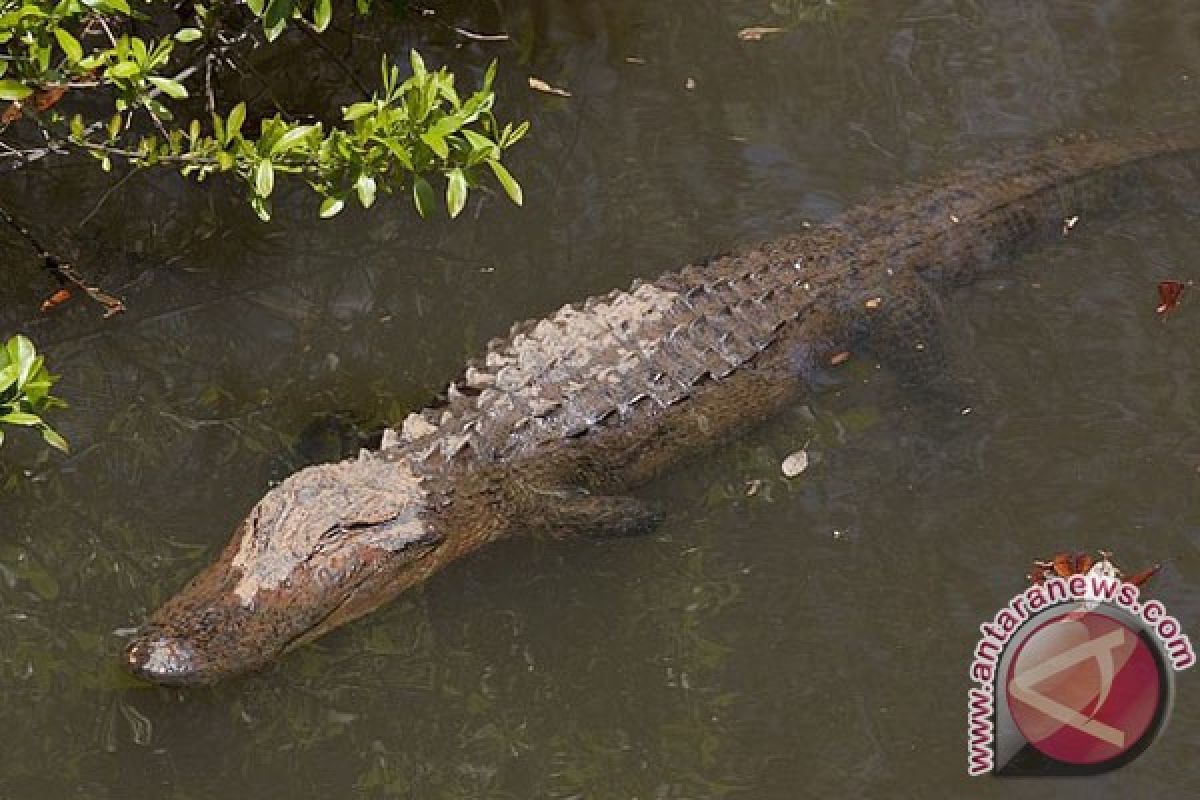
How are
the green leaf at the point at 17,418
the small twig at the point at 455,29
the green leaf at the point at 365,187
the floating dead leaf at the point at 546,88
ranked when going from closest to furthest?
the green leaf at the point at 17,418 → the green leaf at the point at 365,187 → the small twig at the point at 455,29 → the floating dead leaf at the point at 546,88

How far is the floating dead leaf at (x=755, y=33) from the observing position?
7395mm

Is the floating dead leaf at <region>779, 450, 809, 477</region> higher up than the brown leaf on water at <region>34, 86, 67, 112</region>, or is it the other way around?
the brown leaf on water at <region>34, 86, 67, 112</region>

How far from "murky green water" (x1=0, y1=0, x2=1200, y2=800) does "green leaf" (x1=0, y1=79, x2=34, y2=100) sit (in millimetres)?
1484

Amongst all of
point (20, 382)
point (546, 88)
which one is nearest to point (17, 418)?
point (20, 382)

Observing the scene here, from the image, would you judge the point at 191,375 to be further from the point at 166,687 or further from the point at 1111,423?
the point at 1111,423

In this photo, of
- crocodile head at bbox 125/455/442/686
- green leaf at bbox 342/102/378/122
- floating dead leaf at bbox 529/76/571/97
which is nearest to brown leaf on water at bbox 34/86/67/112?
green leaf at bbox 342/102/378/122

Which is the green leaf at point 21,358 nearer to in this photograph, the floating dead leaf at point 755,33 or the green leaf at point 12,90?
the green leaf at point 12,90

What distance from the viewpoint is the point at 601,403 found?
5.38 metres

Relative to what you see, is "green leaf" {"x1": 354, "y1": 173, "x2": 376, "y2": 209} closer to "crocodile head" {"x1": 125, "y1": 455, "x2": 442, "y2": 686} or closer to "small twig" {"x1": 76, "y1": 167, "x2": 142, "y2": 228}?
"crocodile head" {"x1": 125, "y1": 455, "x2": 442, "y2": 686}

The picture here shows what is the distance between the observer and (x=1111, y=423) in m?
5.48

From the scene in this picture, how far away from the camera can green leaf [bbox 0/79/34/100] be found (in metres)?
4.20

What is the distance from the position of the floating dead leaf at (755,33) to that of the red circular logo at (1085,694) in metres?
3.74

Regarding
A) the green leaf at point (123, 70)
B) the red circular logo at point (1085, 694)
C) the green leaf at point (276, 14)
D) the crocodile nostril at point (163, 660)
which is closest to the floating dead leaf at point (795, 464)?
the red circular logo at point (1085, 694)

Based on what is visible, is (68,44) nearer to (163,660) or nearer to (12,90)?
(12,90)
